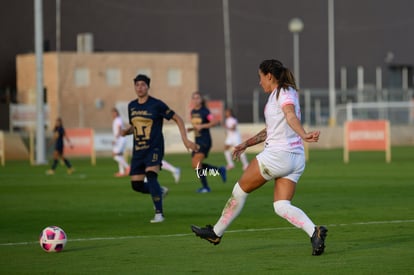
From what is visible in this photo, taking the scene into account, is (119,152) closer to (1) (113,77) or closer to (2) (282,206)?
(2) (282,206)

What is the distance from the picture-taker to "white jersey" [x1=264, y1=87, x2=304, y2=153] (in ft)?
39.7

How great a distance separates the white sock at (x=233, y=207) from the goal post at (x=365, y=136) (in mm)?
27742

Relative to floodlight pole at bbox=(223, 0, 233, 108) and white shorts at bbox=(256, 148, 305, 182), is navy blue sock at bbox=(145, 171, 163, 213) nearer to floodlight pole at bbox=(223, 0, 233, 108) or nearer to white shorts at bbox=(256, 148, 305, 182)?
white shorts at bbox=(256, 148, 305, 182)

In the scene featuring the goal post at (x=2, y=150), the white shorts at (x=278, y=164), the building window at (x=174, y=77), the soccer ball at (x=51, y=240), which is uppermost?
the building window at (x=174, y=77)

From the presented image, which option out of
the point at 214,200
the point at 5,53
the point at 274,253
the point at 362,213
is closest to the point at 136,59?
the point at 5,53

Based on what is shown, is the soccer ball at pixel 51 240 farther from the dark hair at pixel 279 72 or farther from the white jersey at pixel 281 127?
the dark hair at pixel 279 72

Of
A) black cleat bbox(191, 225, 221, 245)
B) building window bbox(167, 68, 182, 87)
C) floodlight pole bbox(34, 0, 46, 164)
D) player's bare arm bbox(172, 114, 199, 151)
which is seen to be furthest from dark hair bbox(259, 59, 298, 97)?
building window bbox(167, 68, 182, 87)

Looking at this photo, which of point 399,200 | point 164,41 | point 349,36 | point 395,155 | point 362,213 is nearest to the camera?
point 362,213

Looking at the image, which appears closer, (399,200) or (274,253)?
(274,253)

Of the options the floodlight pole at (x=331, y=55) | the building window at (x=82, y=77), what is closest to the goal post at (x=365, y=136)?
the floodlight pole at (x=331, y=55)

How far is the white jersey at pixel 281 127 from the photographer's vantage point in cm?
1211

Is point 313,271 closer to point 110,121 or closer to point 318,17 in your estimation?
point 110,121

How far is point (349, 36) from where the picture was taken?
69.9 m

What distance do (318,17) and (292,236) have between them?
55418 millimetres
